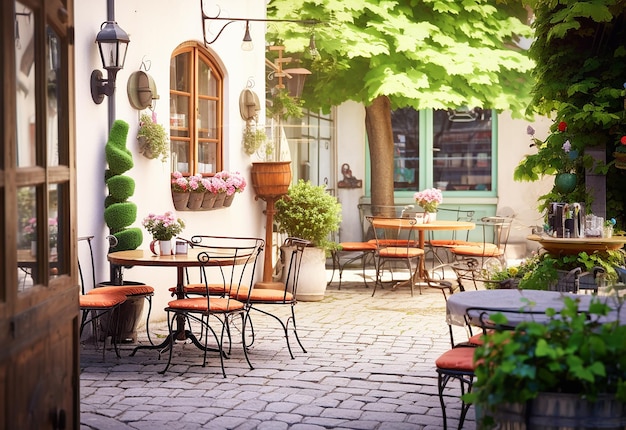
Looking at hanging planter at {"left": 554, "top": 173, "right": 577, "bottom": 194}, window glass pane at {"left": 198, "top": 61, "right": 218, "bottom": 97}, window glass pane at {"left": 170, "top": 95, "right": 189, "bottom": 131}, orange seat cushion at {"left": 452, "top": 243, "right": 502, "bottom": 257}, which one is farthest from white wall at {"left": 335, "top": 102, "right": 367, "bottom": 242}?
hanging planter at {"left": 554, "top": 173, "right": 577, "bottom": 194}

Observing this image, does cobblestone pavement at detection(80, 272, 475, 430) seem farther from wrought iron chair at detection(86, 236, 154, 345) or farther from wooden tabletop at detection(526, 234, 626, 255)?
wooden tabletop at detection(526, 234, 626, 255)

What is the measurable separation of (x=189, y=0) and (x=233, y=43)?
1.19 metres

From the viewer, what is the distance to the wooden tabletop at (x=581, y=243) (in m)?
8.71

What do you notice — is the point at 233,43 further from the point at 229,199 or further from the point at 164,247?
the point at 164,247

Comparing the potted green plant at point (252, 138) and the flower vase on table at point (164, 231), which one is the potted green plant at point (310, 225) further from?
the flower vase on table at point (164, 231)

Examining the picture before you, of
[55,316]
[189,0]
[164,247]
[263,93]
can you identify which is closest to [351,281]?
[263,93]

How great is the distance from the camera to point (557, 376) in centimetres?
371

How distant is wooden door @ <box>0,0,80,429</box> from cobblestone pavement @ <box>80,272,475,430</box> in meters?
1.58

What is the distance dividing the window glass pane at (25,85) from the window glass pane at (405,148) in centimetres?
1322

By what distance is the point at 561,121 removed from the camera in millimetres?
9898

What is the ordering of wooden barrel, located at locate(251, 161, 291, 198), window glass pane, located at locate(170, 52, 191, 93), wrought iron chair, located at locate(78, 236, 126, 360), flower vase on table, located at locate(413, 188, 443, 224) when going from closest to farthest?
wrought iron chair, located at locate(78, 236, 126, 360)
window glass pane, located at locate(170, 52, 191, 93)
wooden barrel, located at locate(251, 161, 291, 198)
flower vase on table, located at locate(413, 188, 443, 224)

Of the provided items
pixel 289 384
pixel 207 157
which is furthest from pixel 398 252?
pixel 289 384

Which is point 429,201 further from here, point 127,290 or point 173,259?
point 173,259

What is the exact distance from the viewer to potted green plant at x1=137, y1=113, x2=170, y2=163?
362 inches
